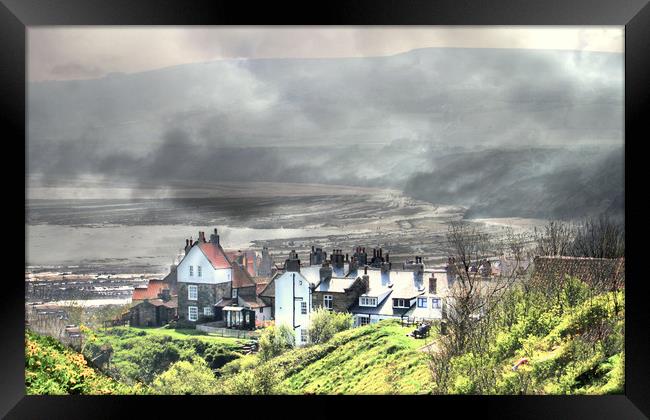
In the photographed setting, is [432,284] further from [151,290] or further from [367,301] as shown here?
[151,290]

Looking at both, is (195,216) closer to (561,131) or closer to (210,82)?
(210,82)

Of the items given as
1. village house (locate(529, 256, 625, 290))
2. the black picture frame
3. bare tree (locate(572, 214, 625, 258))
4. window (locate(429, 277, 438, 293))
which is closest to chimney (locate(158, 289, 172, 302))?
the black picture frame

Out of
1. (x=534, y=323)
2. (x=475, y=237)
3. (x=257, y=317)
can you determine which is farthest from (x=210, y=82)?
(x=534, y=323)

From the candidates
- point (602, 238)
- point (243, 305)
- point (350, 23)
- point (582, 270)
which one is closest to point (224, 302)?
point (243, 305)

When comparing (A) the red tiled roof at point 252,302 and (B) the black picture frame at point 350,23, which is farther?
(A) the red tiled roof at point 252,302

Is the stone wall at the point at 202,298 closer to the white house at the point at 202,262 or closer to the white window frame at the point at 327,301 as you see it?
the white house at the point at 202,262

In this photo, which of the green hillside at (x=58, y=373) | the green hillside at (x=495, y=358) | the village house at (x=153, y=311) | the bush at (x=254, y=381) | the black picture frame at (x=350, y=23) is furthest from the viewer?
the bush at (x=254, y=381)

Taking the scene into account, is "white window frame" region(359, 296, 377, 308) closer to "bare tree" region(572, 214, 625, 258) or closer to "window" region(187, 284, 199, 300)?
"window" region(187, 284, 199, 300)

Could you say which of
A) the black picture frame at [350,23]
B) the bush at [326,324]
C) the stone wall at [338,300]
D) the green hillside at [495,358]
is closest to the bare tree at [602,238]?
the green hillside at [495,358]
